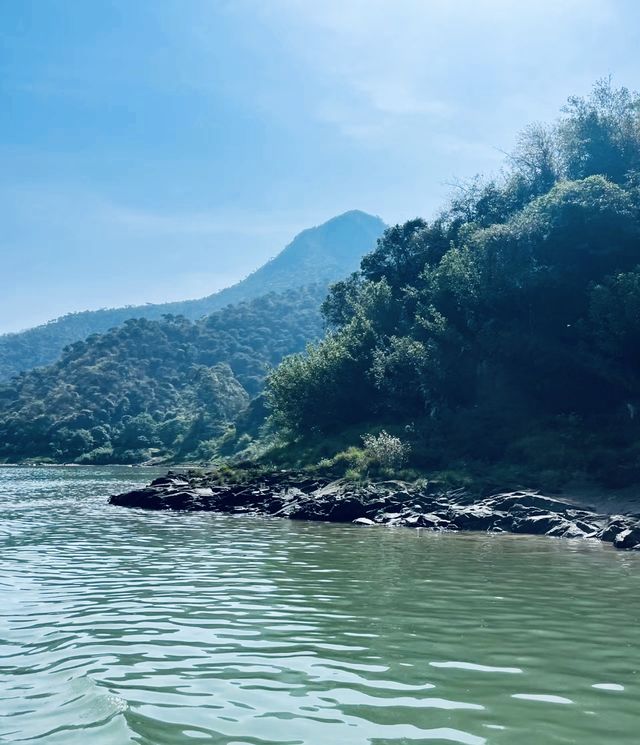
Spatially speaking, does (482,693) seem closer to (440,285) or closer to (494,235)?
(494,235)

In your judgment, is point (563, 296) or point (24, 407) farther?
point (24, 407)

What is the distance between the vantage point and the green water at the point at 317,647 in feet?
24.8

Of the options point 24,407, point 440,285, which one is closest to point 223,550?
point 440,285

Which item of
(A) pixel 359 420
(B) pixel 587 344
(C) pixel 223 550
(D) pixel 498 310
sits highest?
(D) pixel 498 310

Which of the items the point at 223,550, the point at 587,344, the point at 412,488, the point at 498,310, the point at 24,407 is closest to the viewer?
the point at 223,550

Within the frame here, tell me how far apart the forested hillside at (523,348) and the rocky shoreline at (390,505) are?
15.1 ft

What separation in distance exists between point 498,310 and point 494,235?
18.3 feet

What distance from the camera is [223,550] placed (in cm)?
2258

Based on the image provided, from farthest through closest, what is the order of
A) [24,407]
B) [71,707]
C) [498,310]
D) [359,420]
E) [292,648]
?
[24,407] → [359,420] → [498,310] → [292,648] → [71,707]

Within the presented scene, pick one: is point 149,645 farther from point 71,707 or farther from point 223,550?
point 223,550

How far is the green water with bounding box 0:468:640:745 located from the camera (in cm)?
757

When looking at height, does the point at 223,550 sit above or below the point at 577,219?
below

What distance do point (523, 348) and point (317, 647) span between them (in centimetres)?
4063

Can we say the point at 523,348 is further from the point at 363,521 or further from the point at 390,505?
the point at 363,521
